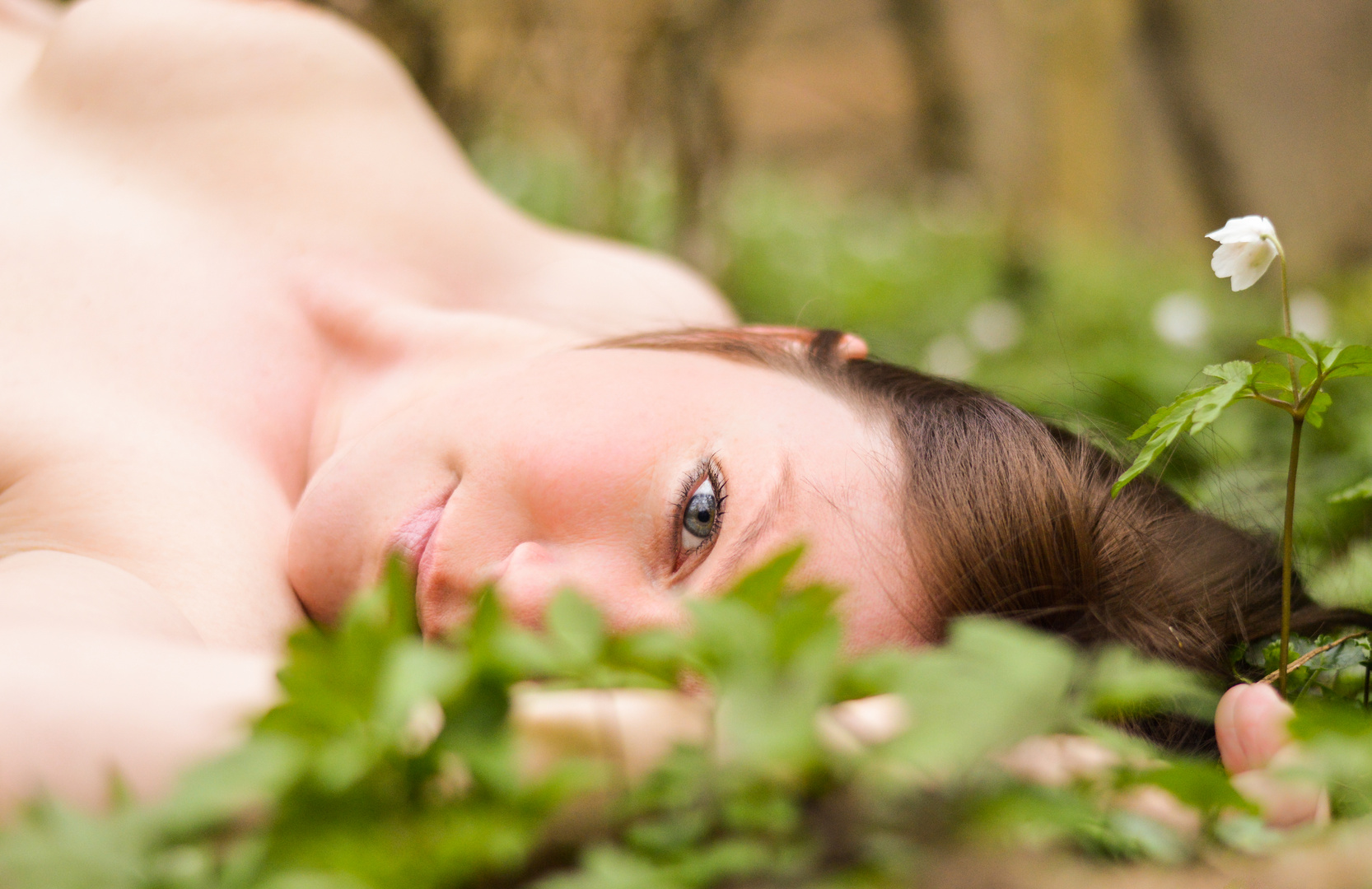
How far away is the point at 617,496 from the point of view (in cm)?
119

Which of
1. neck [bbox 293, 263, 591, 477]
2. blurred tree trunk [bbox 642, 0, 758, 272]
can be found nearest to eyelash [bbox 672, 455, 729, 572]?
neck [bbox 293, 263, 591, 477]

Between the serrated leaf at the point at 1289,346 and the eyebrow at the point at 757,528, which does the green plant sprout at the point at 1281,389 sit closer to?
the serrated leaf at the point at 1289,346

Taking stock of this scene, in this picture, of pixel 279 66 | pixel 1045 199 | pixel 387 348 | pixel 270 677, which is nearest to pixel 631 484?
pixel 270 677

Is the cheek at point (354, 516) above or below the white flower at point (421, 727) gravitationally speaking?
below

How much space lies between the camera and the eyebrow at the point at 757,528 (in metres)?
1.12

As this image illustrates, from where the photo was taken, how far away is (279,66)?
1967mm

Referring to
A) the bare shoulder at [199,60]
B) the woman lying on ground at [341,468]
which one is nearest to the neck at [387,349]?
the woman lying on ground at [341,468]

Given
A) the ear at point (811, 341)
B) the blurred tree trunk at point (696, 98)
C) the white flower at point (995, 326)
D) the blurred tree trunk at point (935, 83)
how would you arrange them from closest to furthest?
the ear at point (811, 341)
the blurred tree trunk at point (696, 98)
the white flower at point (995, 326)
the blurred tree trunk at point (935, 83)

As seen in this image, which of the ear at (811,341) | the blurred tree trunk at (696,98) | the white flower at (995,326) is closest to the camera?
the ear at (811,341)

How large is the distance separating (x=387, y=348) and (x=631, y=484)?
78 centimetres

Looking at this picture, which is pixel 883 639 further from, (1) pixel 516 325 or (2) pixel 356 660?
(1) pixel 516 325

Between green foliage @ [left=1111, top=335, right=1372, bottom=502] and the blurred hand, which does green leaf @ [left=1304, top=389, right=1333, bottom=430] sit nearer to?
green foliage @ [left=1111, top=335, right=1372, bottom=502]

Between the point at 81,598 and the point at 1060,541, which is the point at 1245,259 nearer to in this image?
the point at 1060,541

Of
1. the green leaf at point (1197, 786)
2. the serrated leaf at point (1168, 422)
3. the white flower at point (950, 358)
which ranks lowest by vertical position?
the white flower at point (950, 358)
